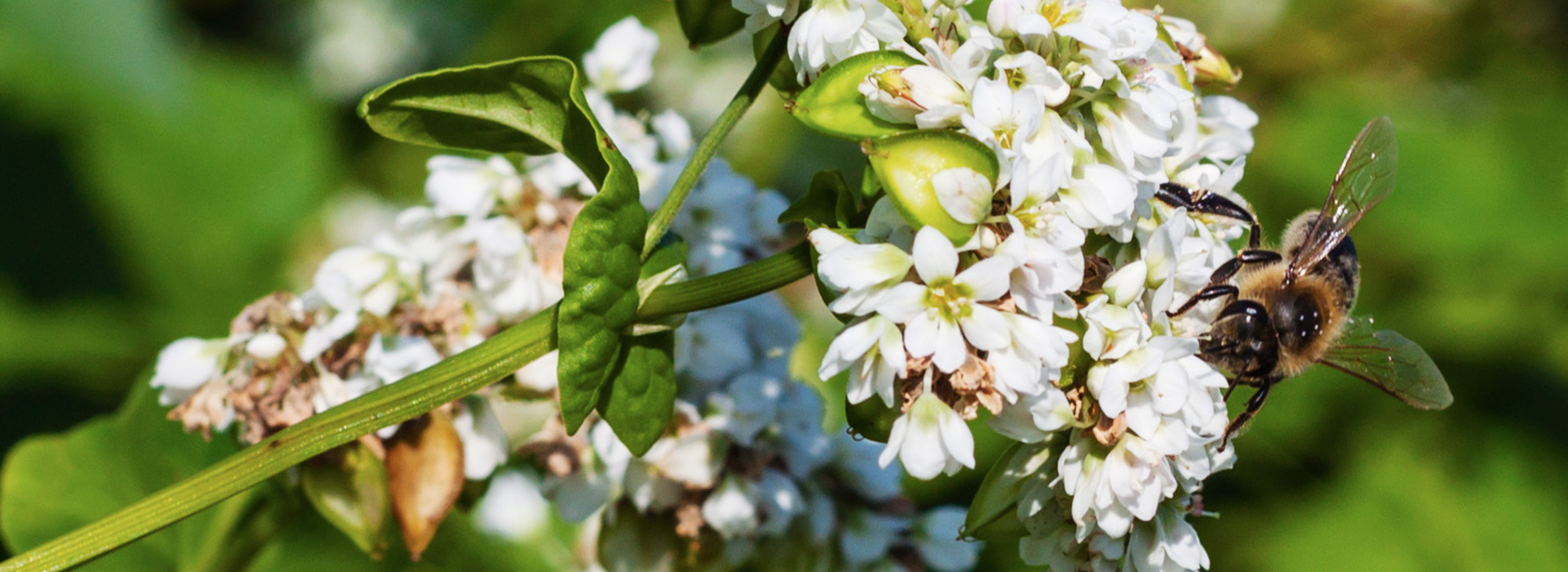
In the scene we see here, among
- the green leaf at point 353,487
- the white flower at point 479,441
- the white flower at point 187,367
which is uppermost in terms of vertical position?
the white flower at point 187,367

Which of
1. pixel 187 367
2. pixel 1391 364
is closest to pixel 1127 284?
pixel 1391 364

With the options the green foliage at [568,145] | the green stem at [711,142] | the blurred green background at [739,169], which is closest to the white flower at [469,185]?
the green foliage at [568,145]

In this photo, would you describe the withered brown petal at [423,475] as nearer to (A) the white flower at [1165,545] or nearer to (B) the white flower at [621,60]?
(B) the white flower at [621,60]

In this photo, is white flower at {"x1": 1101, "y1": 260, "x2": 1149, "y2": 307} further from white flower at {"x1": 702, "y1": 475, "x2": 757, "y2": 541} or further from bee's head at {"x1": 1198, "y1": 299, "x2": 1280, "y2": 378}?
white flower at {"x1": 702, "y1": 475, "x2": 757, "y2": 541}

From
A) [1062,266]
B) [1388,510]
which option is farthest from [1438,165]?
[1062,266]

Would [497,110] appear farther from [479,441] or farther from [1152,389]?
[1152,389]

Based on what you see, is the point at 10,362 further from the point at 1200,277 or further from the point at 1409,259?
the point at 1409,259
